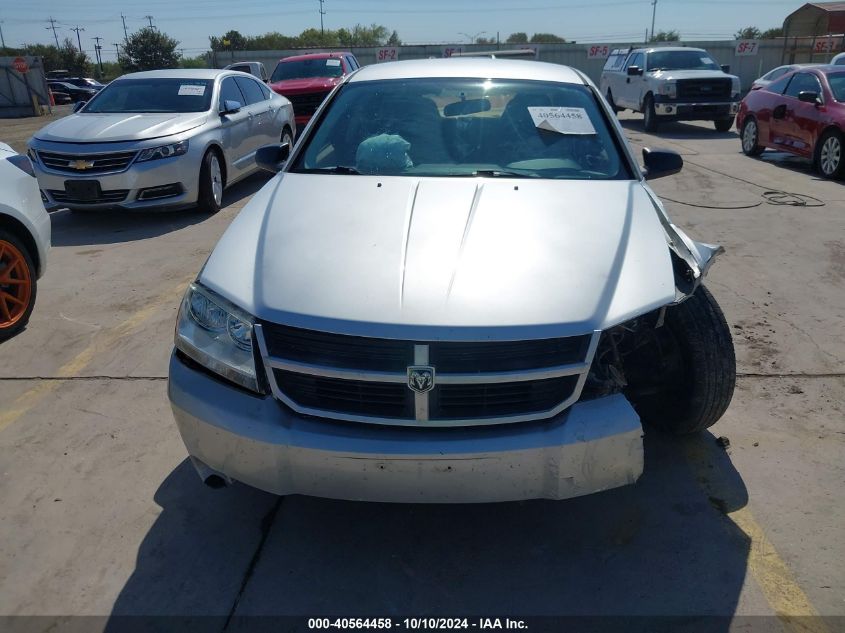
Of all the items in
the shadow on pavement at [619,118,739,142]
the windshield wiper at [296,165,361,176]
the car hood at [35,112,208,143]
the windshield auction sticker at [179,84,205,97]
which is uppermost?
the windshield auction sticker at [179,84,205,97]

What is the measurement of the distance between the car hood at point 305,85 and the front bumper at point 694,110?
708 cm

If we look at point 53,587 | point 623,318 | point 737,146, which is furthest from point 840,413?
point 737,146

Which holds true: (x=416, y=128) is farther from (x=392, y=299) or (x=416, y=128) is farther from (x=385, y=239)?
(x=392, y=299)

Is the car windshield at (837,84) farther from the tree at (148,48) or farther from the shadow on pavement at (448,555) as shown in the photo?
the tree at (148,48)

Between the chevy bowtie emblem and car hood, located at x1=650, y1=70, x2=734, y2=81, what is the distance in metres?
12.3

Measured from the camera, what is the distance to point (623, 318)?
2.38m

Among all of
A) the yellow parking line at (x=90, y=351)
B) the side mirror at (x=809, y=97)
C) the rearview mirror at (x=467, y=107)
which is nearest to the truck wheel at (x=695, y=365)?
the rearview mirror at (x=467, y=107)

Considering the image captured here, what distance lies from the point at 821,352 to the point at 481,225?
2710mm

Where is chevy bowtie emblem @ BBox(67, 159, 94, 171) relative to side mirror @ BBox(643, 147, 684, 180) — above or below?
below

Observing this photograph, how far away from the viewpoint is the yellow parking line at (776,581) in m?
2.31

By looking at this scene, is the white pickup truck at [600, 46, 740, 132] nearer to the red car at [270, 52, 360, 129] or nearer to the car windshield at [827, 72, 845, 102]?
the car windshield at [827, 72, 845, 102]

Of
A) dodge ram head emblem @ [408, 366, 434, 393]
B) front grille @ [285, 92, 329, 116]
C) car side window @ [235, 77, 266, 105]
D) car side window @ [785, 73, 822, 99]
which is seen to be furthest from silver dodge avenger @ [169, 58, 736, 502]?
front grille @ [285, 92, 329, 116]

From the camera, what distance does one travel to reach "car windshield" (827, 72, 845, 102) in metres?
10.1

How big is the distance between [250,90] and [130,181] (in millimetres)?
3255
